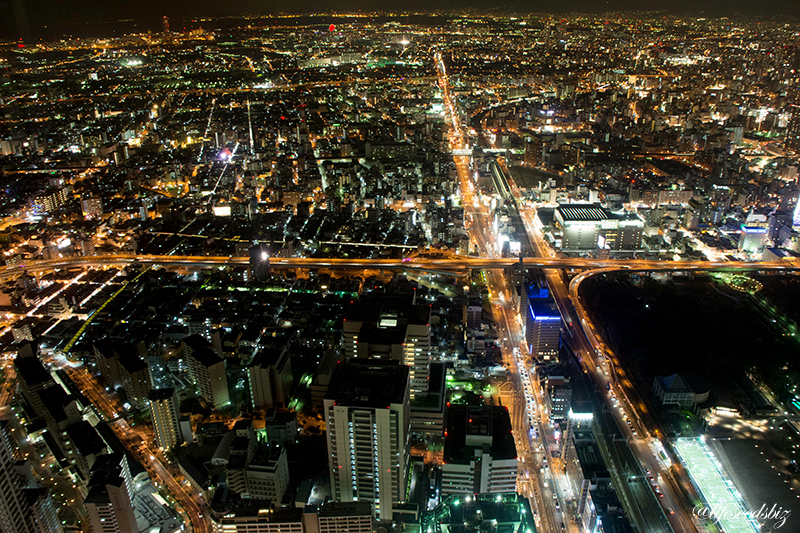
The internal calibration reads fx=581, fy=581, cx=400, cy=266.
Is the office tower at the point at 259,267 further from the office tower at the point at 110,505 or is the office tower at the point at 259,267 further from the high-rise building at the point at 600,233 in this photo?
the high-rise building at the point at 600,233

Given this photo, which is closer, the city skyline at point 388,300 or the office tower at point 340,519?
the office tower at point 340,519

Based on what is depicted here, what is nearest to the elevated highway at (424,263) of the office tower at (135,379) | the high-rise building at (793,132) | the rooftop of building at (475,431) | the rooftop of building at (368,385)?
the office tower at (135,379)

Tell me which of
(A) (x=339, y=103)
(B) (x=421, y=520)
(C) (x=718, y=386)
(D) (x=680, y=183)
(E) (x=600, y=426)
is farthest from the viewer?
(A) (x=339, y=103)

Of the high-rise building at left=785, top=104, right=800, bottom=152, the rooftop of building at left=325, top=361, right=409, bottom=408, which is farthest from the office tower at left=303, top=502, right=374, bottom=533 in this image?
the high-rise building at left=785, top=104, right=800, bottom=152

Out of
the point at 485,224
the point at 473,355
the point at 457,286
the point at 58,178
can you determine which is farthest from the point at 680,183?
Answer: the point at 58,178

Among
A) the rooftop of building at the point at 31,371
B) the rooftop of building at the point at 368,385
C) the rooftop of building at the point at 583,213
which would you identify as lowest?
the rooftop of building at the point at 31,371

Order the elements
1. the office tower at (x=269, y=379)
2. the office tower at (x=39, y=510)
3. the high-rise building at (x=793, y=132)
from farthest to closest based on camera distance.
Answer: the high-rise building at (x=793, y=132)
the office tower at (x=269, y=379)
the office tower at (x=39, y=510)

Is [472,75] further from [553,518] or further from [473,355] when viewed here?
[553,518]
